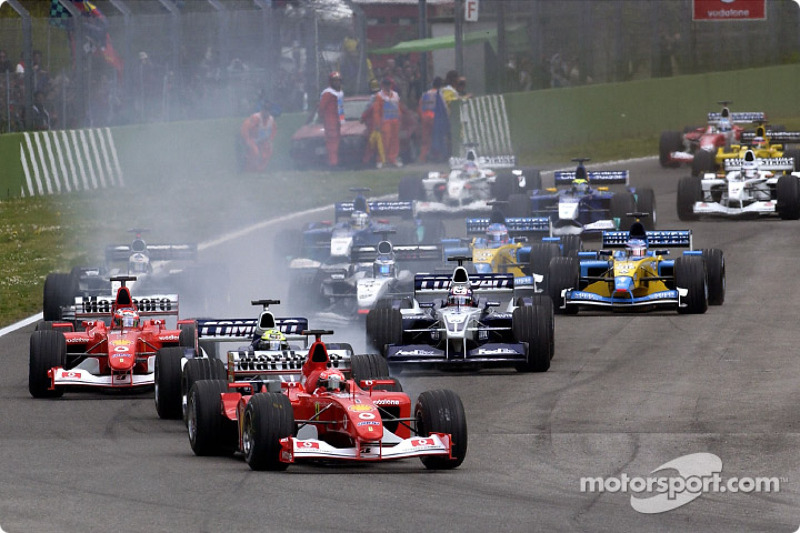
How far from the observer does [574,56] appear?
47906mm

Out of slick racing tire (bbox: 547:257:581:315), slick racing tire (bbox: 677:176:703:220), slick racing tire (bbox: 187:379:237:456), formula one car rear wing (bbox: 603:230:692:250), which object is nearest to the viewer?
slick racing tire (bbox: 187:379:237:456)

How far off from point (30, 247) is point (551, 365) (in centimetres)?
1484

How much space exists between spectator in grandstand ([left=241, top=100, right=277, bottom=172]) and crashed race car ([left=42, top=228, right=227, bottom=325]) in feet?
51.1

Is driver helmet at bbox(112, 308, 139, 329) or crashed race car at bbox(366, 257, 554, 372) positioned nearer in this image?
driver helmet at bbox(112, 308, 139, 329)

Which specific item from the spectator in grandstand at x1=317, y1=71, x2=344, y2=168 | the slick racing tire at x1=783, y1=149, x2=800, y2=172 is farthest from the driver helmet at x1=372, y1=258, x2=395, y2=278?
the spectator in grandstand at x1=317, y1=71, x2=344, y2=168

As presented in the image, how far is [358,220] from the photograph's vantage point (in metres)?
25.2

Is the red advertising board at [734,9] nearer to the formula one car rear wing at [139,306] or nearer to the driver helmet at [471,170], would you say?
the driver helmet at [471,170]

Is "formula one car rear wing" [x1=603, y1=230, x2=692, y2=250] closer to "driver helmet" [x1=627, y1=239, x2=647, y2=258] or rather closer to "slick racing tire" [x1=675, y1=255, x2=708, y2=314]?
"driver helmet" [x1=627, y1=239, x2=647, y2=258]

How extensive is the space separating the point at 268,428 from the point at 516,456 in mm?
2177

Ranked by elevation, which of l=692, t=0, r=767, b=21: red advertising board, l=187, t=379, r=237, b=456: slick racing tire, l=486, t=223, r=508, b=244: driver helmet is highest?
l=692, t=0, r=767, b=21: red advertising board

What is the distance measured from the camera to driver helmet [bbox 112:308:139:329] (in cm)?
1775

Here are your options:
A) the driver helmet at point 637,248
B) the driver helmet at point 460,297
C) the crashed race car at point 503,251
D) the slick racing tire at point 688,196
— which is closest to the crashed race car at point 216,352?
the driver helmet at point 460,297

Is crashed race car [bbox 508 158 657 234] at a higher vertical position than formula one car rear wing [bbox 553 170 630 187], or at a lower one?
lower

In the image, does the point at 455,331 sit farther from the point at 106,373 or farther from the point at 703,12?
the point at 703,12
